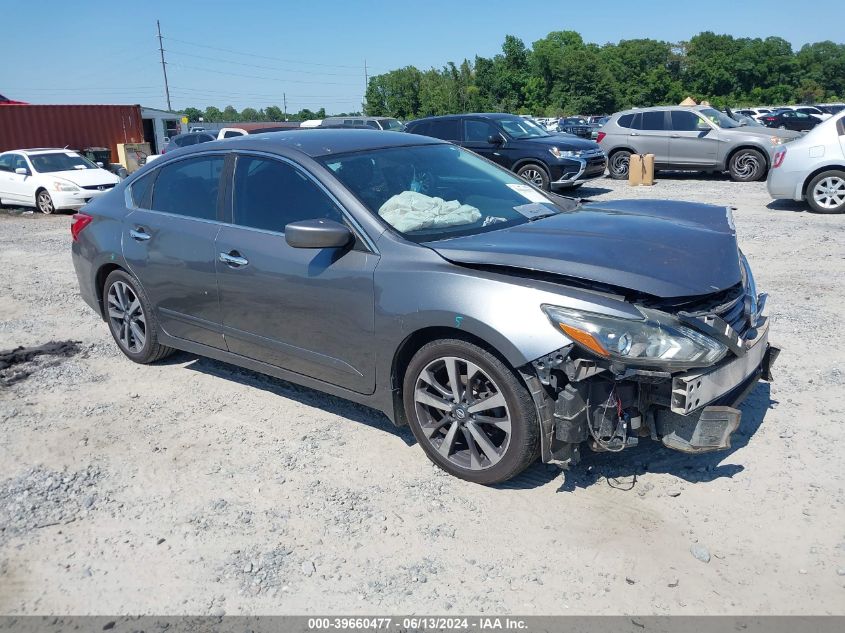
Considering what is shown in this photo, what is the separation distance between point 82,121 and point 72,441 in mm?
25617

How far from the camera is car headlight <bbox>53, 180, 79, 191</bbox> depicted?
16.7 meters

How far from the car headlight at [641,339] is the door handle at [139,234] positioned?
127 inches

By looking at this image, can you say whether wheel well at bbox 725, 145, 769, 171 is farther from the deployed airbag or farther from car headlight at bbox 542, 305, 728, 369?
car headlight at bbox 542, 305, 728, 369

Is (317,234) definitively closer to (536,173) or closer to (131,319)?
(131,319)

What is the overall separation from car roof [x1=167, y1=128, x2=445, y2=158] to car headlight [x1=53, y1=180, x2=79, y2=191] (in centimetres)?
1334

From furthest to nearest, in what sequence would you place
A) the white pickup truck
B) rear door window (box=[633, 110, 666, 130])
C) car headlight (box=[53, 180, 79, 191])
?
the white pickup truck → rear door window (box=[633, 110, 666, 130]) → car headlight (box=[53, 180, 79, 191])

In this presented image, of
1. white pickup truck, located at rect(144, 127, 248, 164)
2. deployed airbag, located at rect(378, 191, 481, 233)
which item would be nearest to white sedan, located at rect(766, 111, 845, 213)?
deployed airbag, located at rect(378, 191, 481, 233)

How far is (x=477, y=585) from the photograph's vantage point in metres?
2.96

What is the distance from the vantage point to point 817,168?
36.8 ft

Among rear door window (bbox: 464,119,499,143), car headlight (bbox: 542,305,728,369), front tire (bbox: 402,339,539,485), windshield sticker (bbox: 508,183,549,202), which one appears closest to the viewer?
car headlight (bbox: 542,305,728,369)

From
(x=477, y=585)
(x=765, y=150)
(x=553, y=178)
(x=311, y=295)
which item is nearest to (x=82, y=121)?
(x=553, y=178)

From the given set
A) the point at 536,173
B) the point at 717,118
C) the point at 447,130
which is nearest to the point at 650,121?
the point at 717,118

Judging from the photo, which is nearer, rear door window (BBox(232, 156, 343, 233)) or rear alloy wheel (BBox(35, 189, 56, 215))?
rear door window (BBox(232, 156, 343, 233))

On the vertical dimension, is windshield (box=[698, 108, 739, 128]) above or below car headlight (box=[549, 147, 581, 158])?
above
